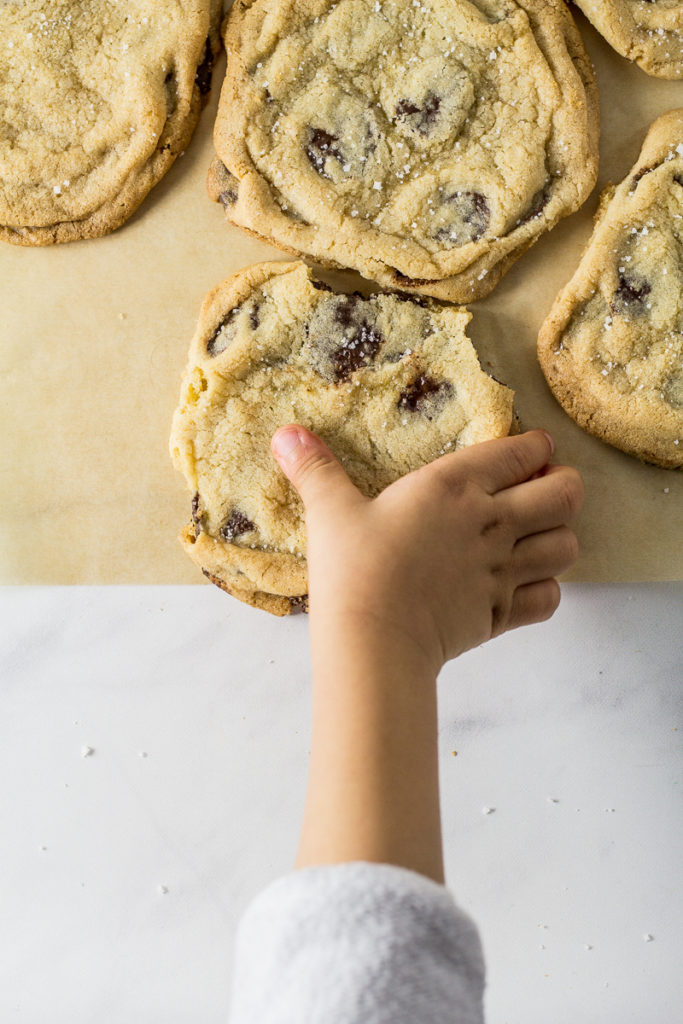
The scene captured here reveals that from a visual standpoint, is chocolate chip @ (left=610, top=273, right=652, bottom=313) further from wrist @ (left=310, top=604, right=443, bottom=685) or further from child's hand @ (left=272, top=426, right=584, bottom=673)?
wrist @ (left=310, top=604, right=443, bottom=685)

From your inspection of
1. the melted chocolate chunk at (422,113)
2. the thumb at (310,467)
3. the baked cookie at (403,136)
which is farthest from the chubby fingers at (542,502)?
the melted chocolate chunk at (422,113)

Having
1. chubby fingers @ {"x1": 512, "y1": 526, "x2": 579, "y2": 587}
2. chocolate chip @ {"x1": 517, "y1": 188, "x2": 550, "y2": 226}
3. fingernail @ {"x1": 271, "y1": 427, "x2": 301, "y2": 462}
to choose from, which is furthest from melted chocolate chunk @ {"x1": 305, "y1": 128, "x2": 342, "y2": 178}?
chubby fingers @ {"x1": 512, "y1": 526, "x2": 579, "y2": 587}

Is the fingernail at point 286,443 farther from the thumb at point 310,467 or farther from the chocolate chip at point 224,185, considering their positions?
→ the chocolate chip at point 224,185

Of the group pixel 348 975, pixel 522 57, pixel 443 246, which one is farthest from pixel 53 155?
pixel 348 975

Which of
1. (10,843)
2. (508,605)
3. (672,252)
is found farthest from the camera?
(10,843)

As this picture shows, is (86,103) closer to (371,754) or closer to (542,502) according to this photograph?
(542,502)

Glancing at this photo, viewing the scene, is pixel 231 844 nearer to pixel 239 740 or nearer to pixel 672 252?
pixel 239 740
